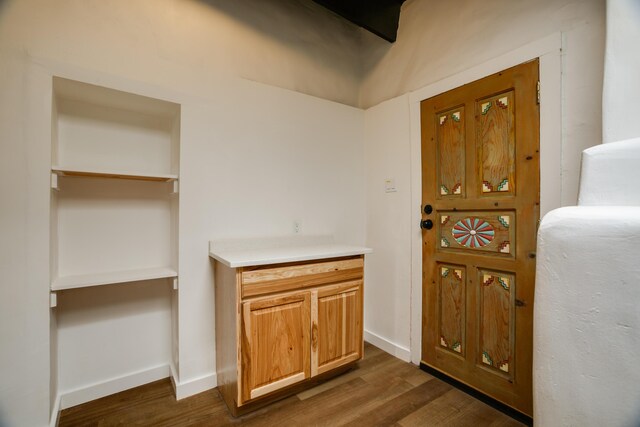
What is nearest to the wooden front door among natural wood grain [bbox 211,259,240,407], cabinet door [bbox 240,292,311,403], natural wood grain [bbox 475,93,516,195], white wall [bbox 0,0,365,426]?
natural wood grain [bbox 475,93,516,195]

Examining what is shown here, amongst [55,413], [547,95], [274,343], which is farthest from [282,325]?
[547,95]

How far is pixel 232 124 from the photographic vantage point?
200cm

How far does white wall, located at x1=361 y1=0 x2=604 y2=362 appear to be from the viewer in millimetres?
1425

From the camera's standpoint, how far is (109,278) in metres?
1.64

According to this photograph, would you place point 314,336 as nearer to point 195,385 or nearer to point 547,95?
point 195,385

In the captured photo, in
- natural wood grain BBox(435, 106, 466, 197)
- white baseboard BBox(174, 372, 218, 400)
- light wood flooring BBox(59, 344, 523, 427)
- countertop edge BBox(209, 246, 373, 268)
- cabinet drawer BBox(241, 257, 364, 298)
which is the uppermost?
natural wood grain BBox(435, 106, 466, 197)

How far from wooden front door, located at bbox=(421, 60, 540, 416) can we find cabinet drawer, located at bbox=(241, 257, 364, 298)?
63 centimetres

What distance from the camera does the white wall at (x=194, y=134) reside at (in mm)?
1363

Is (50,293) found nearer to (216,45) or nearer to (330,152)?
(216,45)

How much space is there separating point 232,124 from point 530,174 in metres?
1.93

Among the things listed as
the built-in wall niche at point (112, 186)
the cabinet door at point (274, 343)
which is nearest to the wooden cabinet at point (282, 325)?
the cabinet door at point (274, 343)

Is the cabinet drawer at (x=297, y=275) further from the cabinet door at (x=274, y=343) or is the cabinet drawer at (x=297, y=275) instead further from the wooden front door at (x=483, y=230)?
the wooden front door at (x=483, y=230)

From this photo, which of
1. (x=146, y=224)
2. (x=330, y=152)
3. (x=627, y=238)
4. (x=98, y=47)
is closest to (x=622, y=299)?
(x=627, y=238)

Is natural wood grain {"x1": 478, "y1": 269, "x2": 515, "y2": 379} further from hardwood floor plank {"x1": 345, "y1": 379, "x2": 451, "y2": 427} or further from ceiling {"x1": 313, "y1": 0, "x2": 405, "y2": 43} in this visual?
ceiling {"x1": 313, "y1": 0, "x2": 405, "y2": 43}
